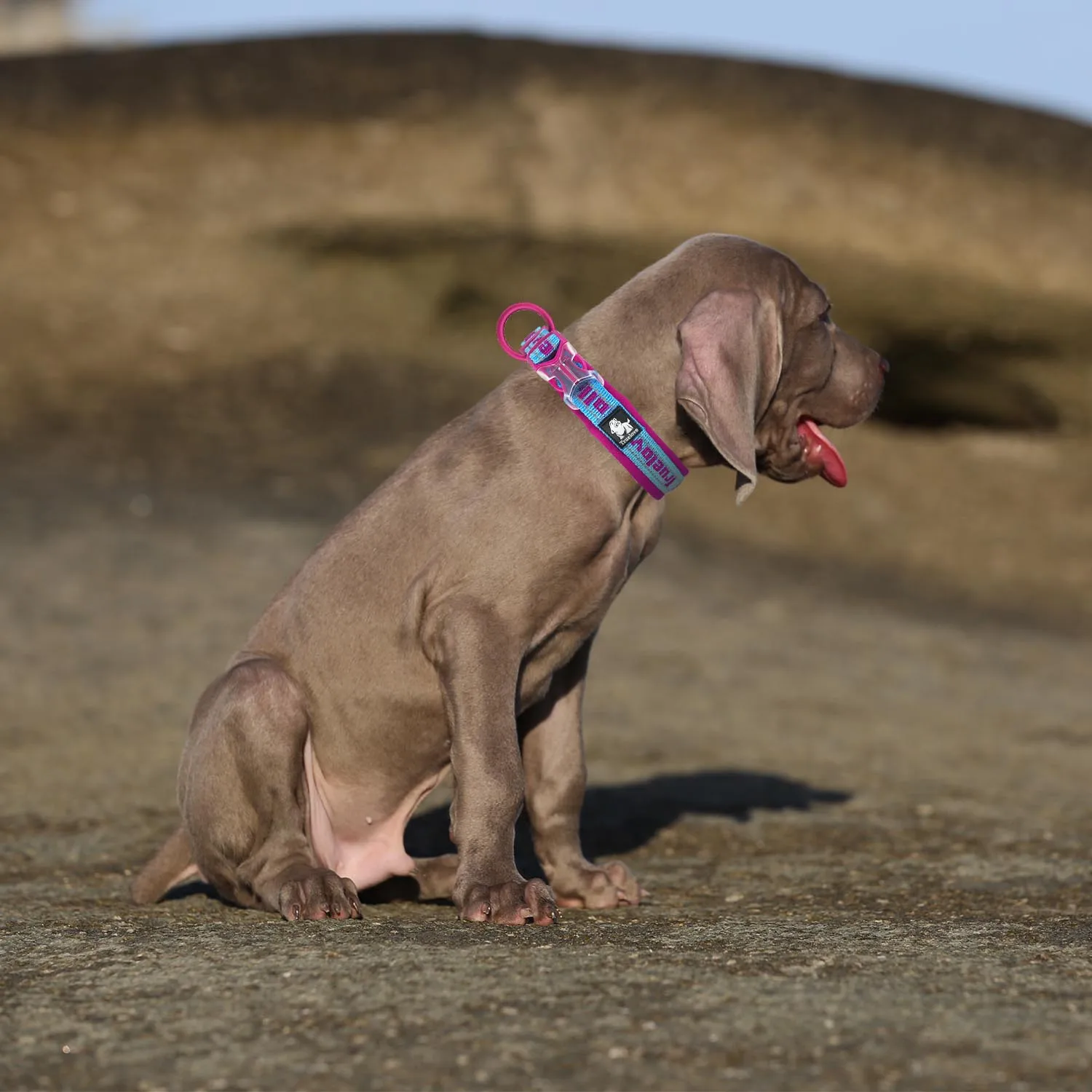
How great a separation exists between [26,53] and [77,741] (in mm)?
10716

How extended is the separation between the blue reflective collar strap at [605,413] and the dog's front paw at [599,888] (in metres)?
1.11

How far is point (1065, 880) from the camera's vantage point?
5.50 metres

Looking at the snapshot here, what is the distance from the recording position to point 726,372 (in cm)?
464

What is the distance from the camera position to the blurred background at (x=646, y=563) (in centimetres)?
351

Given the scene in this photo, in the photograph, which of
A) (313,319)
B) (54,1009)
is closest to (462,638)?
(54,1009)

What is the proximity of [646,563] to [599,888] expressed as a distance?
6.58m

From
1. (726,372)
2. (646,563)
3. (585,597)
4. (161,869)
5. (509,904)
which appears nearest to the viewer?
(509,904)

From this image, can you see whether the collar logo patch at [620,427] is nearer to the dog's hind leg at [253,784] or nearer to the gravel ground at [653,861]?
the dog's hind leg at [253,784]

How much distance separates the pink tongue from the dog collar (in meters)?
0.59

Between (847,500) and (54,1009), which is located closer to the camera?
(54,1009)

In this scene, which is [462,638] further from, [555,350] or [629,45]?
[629,45]

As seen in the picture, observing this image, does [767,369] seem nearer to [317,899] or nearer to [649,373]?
[649,373]

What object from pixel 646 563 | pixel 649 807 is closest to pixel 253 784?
pixel 649 807

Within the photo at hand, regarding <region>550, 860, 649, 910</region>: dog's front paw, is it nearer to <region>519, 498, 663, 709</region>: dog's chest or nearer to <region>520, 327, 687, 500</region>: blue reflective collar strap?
<region>519, 498, 663, 709</region>: dog's chest
